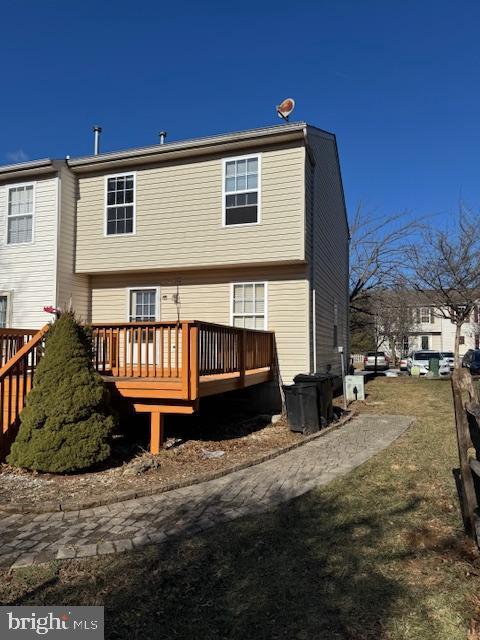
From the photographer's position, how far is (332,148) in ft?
45.1

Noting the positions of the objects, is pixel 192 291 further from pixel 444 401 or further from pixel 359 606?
pixel 359 606

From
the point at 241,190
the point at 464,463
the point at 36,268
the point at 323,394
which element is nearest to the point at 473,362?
the point at 323,394

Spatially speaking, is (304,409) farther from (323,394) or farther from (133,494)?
(133,494)

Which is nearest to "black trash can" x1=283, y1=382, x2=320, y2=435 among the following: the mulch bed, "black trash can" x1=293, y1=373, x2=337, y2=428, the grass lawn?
"black trash can" x1=293, y1=373, x2=337, y2=428

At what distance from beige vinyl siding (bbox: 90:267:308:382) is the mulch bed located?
285cm

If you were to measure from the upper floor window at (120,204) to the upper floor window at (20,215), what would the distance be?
1.98m

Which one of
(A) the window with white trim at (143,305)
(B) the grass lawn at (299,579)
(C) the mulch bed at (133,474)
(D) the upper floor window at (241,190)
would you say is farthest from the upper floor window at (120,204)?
(B) the grass lawn at (299,579)

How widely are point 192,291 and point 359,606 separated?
9293 millimetres

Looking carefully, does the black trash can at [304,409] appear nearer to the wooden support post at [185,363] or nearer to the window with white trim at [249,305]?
the wooden support post at [185,363]

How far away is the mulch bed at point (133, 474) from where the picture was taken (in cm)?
504

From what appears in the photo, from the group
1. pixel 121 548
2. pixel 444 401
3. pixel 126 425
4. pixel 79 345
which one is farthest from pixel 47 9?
pixel 444 401

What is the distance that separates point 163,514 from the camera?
15.1 ft

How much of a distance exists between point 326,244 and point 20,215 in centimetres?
824

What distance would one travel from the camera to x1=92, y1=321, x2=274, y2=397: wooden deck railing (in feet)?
21.6
